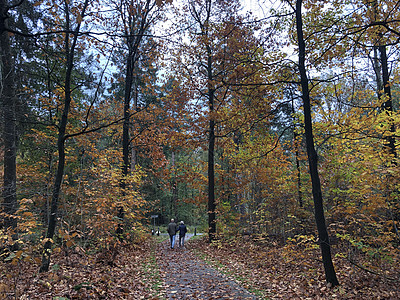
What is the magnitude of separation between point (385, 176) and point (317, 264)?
13.5ft

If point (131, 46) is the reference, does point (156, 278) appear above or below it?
below

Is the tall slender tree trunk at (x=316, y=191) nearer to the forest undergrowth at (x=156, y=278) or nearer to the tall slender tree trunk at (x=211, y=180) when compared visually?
the forest undergrowth at (x=156, y=278)

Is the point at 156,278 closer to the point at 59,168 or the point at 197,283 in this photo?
Answer: the point at 197,283

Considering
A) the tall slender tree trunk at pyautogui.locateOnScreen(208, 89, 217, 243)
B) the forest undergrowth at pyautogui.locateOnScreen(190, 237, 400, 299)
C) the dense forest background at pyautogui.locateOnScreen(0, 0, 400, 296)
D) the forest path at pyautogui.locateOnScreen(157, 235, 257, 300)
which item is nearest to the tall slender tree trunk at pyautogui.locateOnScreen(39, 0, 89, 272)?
the dense forest background at pyautogui.locateOnScreen(0, 0, 400, 296)

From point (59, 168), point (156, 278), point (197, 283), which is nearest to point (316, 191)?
point (197, 283)

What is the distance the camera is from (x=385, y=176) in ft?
22.9

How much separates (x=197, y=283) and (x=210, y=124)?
10.8 meters

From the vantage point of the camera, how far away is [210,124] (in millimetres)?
17047

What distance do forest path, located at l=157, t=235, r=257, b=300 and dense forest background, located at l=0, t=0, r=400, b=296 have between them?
2.31 meters

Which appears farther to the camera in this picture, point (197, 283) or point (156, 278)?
point (156, 278)

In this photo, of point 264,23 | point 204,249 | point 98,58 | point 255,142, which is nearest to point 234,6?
point 255,142

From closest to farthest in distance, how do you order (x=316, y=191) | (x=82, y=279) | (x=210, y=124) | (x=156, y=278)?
(x=82, y=279)
(x=316, y=191)
(x=156, y=278)
(x=210, y=124)

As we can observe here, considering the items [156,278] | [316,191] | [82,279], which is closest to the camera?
[82,279]

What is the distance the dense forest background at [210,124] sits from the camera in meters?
7.16
